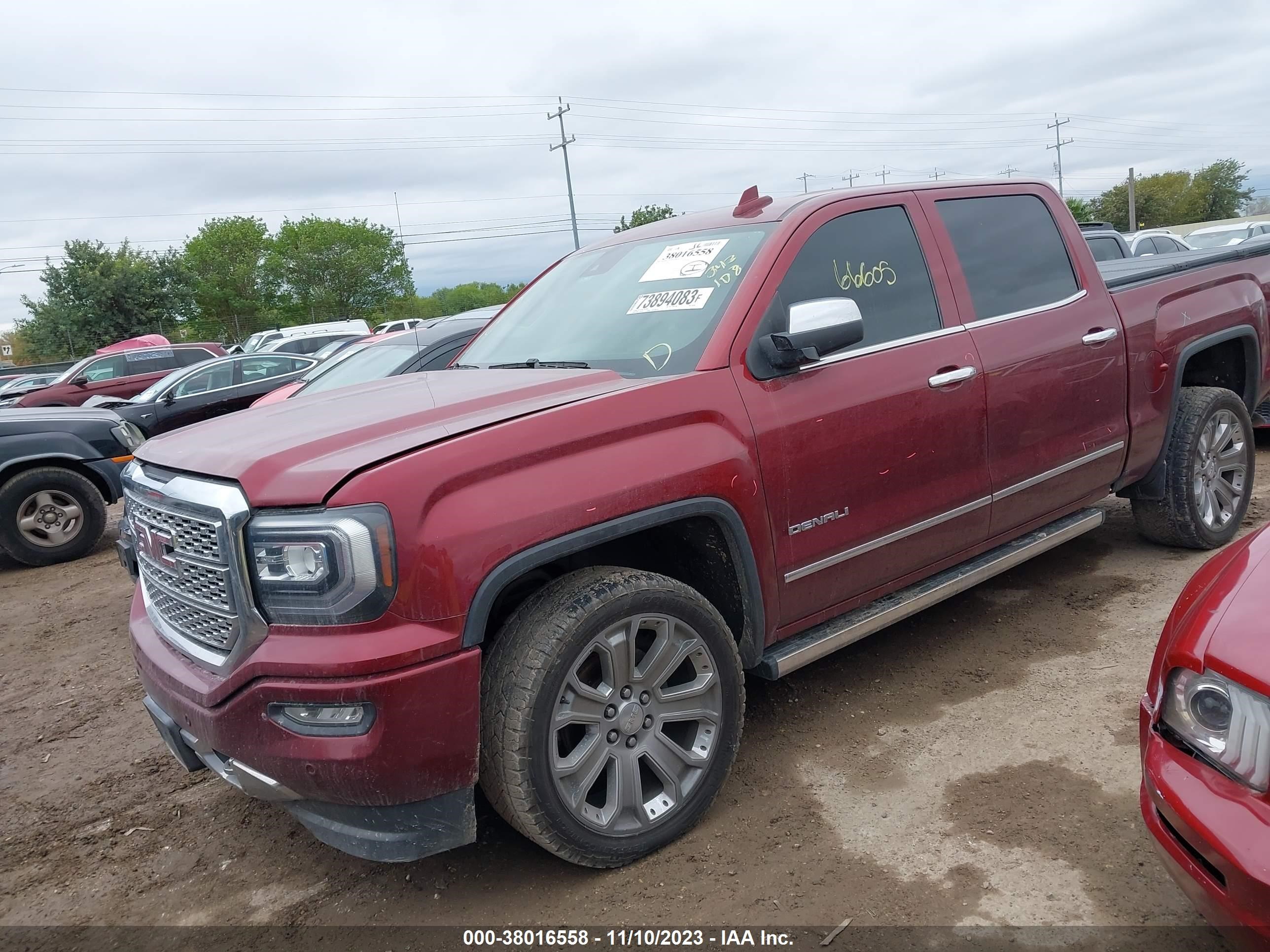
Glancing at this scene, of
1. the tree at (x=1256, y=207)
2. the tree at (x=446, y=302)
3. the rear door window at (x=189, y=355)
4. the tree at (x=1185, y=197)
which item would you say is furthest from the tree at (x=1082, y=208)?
the rear door window at (x=189, y=355)

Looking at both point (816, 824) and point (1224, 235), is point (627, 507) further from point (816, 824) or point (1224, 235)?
point (1224, 235)

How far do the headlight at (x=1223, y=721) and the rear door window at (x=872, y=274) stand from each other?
163 centimetres

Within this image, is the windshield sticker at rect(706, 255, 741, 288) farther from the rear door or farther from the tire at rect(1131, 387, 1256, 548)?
the tire at rect(1131, 387, 1256, 548)

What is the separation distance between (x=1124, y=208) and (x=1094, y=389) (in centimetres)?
7615

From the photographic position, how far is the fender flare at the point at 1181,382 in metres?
4.43

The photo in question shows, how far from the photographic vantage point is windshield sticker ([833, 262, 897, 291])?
3.32 m

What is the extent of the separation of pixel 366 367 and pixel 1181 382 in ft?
18.7

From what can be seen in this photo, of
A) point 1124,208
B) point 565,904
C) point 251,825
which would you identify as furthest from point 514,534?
point 1124,208

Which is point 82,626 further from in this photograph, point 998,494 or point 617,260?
point 998,494

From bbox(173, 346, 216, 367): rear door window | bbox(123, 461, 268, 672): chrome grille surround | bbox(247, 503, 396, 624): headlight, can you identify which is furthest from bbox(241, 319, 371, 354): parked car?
bbox(247, 503, 396, 624): headlight

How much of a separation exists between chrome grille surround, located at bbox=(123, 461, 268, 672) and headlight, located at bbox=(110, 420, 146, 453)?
5482 millimetres

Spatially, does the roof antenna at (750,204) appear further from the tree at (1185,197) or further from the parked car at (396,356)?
the tree at (1185,197)

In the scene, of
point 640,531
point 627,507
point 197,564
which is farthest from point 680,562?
point 197,564

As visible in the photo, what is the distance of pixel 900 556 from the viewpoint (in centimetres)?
335
